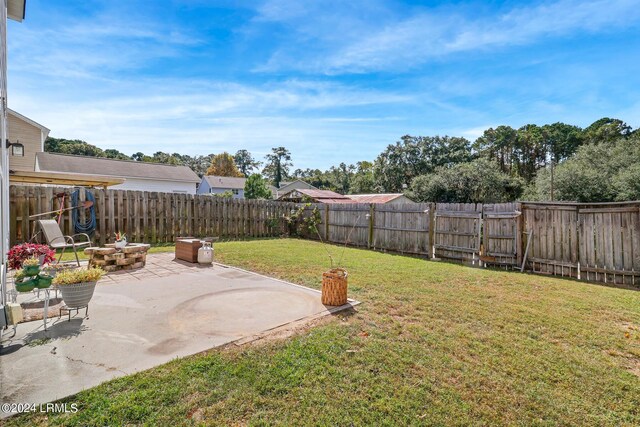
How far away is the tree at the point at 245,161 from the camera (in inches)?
2270

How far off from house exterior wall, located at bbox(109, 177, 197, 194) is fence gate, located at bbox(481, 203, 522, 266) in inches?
833

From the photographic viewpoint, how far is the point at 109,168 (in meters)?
20.3

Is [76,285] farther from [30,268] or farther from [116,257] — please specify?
[116,257]

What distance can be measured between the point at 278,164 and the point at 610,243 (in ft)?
166

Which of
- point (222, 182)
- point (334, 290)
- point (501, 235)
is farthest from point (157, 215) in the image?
point (222, 182)

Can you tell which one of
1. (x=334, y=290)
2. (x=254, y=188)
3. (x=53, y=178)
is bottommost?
(x=334, y=290)

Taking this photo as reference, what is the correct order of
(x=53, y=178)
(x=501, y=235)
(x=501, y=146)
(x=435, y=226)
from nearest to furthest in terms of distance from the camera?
(x=501, y=235) → (x=53, y=178) → (x=435, y=226) → (x=501, y=146)

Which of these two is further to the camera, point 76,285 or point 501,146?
point 501,146

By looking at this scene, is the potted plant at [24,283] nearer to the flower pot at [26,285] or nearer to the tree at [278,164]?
the flower pot at [26,285]

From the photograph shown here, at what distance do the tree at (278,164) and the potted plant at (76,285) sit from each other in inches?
1978

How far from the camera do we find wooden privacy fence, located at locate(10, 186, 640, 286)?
620cm

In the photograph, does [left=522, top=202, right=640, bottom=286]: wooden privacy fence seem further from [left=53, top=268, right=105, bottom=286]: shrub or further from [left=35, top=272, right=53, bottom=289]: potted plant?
[left=35, top=272, right=53, bottom=289]: potted plant

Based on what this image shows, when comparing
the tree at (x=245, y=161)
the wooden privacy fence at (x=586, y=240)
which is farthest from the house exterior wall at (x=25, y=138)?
the tree at (x=245, y=161)

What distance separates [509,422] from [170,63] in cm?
1028
